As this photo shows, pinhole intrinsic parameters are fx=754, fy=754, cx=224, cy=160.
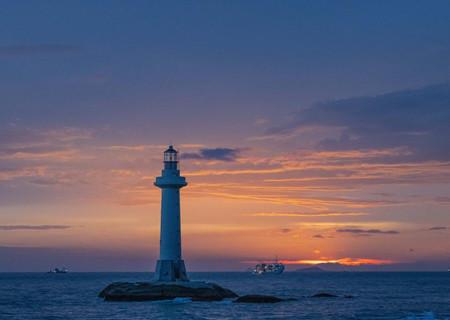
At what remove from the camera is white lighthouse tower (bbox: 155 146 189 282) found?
69.6 metres

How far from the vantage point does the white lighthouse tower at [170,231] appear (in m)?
69.6

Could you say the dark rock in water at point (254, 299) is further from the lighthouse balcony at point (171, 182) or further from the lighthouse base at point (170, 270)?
the lighthouse balcony at point (171, 182)

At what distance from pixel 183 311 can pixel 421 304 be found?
34373 millimetres

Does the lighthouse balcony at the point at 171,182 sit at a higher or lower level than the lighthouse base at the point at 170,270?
higher

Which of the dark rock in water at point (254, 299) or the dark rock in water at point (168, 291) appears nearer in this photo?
the dark rock in water at point (168, 291)

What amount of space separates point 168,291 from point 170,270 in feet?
7.84

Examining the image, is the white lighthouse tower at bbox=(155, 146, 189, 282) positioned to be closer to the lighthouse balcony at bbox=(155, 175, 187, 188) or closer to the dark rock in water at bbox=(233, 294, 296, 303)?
the lighthouse balcony at bbox=(155, 175, 187, 188)

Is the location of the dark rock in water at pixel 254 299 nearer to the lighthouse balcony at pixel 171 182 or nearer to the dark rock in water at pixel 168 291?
the dark rock in water at pixel 168 291

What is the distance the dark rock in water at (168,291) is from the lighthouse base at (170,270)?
50 centimetres

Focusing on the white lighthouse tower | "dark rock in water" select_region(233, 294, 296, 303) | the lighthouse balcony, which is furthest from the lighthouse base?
"dark rock in water" select_region(233, 294, 296, 303)

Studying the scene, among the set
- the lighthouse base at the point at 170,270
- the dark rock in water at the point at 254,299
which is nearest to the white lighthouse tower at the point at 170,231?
the lighthouse base at the point at 170,270

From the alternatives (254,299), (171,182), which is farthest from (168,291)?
(254,299)

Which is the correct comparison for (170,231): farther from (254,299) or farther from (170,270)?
(254,299)

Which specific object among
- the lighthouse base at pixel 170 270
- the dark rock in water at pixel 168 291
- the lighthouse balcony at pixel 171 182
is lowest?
the dark rock in water at pixel 168 291
